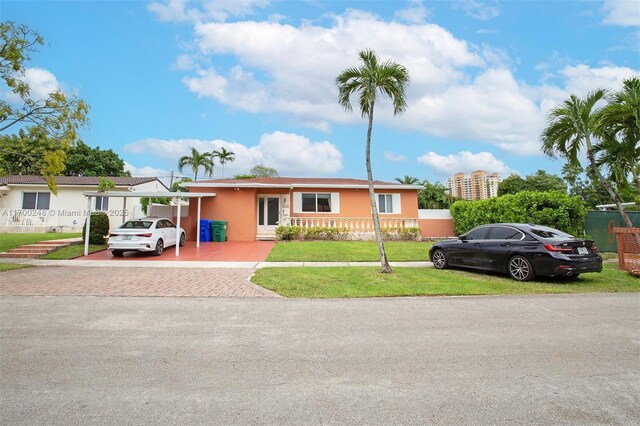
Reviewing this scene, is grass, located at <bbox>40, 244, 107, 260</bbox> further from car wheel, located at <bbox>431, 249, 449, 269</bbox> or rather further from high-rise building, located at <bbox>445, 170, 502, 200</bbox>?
high-rise building, located at <bbox>445, 170, 502, 200</bbox>

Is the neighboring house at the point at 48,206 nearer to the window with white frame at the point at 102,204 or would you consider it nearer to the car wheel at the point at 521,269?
the window with white frame at the point at 102,204

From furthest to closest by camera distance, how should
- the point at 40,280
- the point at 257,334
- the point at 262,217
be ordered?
the point at 262,217 → the point at 40,280 → the point at 257,334

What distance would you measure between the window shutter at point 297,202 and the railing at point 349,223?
1714 millimetres

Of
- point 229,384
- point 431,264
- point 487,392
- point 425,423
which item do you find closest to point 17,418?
point 229,384

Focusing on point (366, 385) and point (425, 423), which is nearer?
point (425, 423)

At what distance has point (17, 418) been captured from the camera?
2857 millimetres

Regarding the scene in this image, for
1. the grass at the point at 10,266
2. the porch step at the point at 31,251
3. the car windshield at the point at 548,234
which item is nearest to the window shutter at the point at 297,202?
the porch step at the point at 31,251

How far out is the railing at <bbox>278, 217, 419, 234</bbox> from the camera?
19.9m

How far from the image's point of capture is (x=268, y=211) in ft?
71.3

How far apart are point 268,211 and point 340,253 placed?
27.6 feet

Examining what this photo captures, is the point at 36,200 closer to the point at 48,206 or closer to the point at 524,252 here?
the point at 48,206

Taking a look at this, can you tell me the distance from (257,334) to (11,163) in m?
18.9

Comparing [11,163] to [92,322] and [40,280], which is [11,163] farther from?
[92,322]

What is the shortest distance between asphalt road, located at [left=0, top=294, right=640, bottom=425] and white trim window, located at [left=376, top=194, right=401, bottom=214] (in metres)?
16.0
